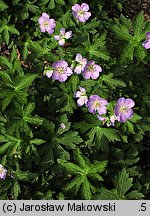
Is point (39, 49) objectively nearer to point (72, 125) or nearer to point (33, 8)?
point (72, 125)

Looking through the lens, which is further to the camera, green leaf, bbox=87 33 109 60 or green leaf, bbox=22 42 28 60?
green leaf, bbox=22 42 28 60

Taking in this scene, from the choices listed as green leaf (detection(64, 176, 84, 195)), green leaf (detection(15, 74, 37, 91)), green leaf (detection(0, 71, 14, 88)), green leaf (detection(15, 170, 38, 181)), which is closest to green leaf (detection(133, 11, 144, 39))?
green leaf (detection(15, 74, 37, 91))

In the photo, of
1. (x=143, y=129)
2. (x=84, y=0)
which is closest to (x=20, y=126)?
(x=143, y=129)

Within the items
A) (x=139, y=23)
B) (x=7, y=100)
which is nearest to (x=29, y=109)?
(x=7, y=100)

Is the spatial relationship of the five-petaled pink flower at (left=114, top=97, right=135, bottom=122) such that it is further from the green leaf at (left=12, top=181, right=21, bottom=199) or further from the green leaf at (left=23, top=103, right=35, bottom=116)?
the green leaf at (left=12, top=181, right=21, bottom=199)

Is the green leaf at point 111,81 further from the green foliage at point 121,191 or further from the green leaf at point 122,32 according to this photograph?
the green foliage at point 121,191
